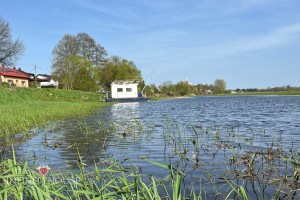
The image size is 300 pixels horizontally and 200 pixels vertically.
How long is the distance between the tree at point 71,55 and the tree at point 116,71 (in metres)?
2.27

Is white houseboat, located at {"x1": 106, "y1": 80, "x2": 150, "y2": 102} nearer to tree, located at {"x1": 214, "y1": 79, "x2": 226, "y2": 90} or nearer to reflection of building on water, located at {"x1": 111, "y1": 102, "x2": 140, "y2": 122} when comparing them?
reflection of building on water, located at {"x1": 111, "y1": 102, "x2": 140, "y2": 122}

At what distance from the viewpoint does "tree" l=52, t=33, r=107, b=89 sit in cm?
5209

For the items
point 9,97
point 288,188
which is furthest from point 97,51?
point 288,188

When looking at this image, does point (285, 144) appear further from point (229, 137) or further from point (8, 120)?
point (8, 120)

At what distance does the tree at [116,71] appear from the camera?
201 ft

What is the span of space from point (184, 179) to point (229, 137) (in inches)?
187

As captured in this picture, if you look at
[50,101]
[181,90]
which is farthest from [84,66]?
[181,90]

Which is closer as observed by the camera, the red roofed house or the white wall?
the white wall

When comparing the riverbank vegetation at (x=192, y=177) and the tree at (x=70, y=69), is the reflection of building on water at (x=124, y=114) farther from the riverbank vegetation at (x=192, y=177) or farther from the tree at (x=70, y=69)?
the tree at (x=70, y=69)

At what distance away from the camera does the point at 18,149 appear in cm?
671

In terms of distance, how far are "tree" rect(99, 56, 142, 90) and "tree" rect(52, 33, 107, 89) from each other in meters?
2.27

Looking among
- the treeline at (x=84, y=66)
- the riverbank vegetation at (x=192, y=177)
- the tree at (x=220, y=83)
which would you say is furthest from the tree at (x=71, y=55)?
the tree at (x=220, y=83)

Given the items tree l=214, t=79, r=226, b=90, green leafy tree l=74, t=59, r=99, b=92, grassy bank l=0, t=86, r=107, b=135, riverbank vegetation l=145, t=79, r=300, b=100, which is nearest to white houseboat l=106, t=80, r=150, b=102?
grassy bank l=0, t=86, r=107, b=135

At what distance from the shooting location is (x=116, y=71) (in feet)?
202
